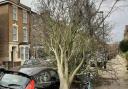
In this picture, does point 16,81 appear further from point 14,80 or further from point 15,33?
point 15,33

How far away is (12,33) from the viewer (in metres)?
46.6

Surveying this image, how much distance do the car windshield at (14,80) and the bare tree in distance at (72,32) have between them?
2878mm

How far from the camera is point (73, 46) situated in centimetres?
1415

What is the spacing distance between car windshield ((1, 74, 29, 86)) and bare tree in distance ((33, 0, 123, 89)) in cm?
288

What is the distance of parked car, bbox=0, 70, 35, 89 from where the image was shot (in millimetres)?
10797

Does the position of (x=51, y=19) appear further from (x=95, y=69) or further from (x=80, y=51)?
(x=95, y=69)

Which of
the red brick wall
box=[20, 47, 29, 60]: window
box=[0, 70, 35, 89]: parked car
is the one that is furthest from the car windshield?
box=[20, 47, 29, 60]: window

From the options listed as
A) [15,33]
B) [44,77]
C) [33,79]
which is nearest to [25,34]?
[15,33]

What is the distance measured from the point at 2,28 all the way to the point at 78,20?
3442 cm

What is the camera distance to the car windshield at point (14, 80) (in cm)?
1089

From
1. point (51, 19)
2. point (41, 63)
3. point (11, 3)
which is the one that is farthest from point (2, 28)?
point (51, 19)

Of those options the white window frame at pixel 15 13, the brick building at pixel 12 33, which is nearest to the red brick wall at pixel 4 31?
the brick building at pixel 12 33

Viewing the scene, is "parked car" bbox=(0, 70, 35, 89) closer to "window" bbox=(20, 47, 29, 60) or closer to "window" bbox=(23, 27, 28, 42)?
"window" bbox=(20, 47, 29, 60)

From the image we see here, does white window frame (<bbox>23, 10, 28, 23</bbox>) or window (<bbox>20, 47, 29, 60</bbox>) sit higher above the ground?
white window frame (<bbox>23, 10, 28, 23</bbox>)
